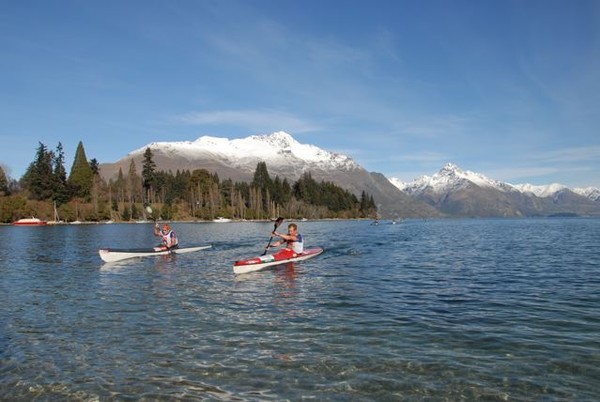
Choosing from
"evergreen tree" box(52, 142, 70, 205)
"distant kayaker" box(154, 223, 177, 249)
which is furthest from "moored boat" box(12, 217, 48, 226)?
"distant kayaker" box(154, 223, 177, 249)

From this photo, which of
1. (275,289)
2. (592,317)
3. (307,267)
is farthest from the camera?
(307,267)

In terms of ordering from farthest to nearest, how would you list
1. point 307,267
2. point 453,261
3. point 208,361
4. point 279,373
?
point 453,261 < point 307,267 < point 208,361 < point 279,373

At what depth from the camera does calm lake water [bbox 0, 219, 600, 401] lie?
37.2 feet

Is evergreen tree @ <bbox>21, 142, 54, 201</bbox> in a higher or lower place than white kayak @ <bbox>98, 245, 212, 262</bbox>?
higher

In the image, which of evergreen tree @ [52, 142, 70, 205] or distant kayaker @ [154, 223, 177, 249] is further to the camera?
evergreen tree @ [52, 142, 70, 205]

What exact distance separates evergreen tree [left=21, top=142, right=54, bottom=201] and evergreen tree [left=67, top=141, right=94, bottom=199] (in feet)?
31.4

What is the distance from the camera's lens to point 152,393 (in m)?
11.0

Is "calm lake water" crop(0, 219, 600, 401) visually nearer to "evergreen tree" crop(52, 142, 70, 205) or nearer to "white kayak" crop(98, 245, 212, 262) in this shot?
"white kayak" crop(98, 245, 212, 262)

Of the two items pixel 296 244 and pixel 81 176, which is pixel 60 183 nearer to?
pixel 81 176

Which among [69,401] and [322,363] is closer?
[69,401]

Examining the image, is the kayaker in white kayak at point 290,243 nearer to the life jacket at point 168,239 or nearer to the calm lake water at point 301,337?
the calm lake water at point 301,337

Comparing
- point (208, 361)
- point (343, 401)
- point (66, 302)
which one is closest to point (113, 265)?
point (66, 302)

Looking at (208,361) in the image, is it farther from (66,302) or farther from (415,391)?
(66,302)

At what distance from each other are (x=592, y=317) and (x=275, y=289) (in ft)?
48.3
